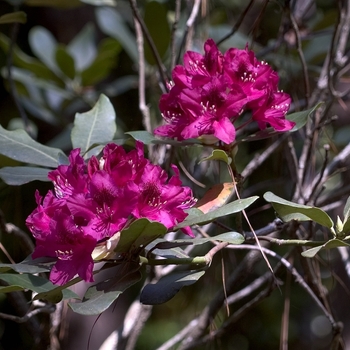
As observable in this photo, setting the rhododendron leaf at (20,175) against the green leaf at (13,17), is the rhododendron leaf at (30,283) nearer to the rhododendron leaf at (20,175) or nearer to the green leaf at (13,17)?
the rhododendron leaf at (20,175)

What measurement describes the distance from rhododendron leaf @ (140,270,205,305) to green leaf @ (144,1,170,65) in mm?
889

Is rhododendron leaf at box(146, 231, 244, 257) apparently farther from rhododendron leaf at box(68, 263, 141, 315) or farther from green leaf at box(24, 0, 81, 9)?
green leaf at box(24, 0, 81, 9)

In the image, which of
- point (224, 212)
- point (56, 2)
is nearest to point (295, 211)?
point (224, 212)

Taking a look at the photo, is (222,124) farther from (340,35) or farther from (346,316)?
(346,316)

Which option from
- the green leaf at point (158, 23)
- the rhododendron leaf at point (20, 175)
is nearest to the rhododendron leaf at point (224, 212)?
the rhododendron leaf at point (20, 175)

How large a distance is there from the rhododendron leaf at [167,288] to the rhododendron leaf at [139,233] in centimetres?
7

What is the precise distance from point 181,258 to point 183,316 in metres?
1.20

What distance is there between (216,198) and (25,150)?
0.32 metres

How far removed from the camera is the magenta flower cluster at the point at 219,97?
76 centimetres

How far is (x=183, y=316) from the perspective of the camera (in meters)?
1.85

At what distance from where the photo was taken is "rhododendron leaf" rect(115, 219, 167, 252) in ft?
2.03

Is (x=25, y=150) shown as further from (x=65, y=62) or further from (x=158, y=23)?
(x=65, y=62)

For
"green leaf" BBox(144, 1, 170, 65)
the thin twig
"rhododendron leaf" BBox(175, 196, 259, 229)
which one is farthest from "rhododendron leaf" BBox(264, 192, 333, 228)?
"green leaf" BBox(144, 1, 170, 65)

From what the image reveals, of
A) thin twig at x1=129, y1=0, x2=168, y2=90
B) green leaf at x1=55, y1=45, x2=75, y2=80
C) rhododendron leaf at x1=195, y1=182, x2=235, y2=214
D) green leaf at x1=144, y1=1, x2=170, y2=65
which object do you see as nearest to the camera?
rhododendron leaf at x1=195, y1=182, x2=235, y2=214
